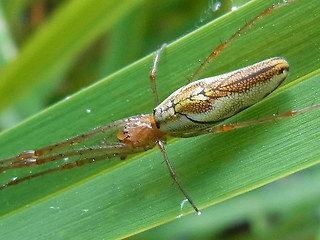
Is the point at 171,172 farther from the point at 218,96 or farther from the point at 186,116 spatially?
the point at 218,96

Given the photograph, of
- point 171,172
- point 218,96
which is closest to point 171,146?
point 171,172

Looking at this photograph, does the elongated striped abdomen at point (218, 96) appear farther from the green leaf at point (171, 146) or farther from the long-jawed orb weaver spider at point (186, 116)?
the green leaf at point (171, 146)

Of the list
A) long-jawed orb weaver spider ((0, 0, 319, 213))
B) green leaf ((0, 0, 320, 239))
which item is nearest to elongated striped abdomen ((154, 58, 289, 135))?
long-jawed orb weaver spider ((0, 0, 319, 213))

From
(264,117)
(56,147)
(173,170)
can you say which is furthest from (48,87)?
(264,117)

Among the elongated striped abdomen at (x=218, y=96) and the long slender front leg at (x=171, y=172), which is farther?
the long slender front leg at (x=171, y=172)

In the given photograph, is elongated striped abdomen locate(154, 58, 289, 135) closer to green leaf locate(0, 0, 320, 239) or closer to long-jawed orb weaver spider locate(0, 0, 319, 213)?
long-jawed orb weaver spider locate(0, 0, 319, 213)

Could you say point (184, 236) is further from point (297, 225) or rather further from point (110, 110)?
point (110, 110)

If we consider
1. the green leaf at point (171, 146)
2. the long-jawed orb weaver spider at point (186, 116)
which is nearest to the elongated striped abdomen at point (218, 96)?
the long-jawed orb weaver spider at point (186, 116)
